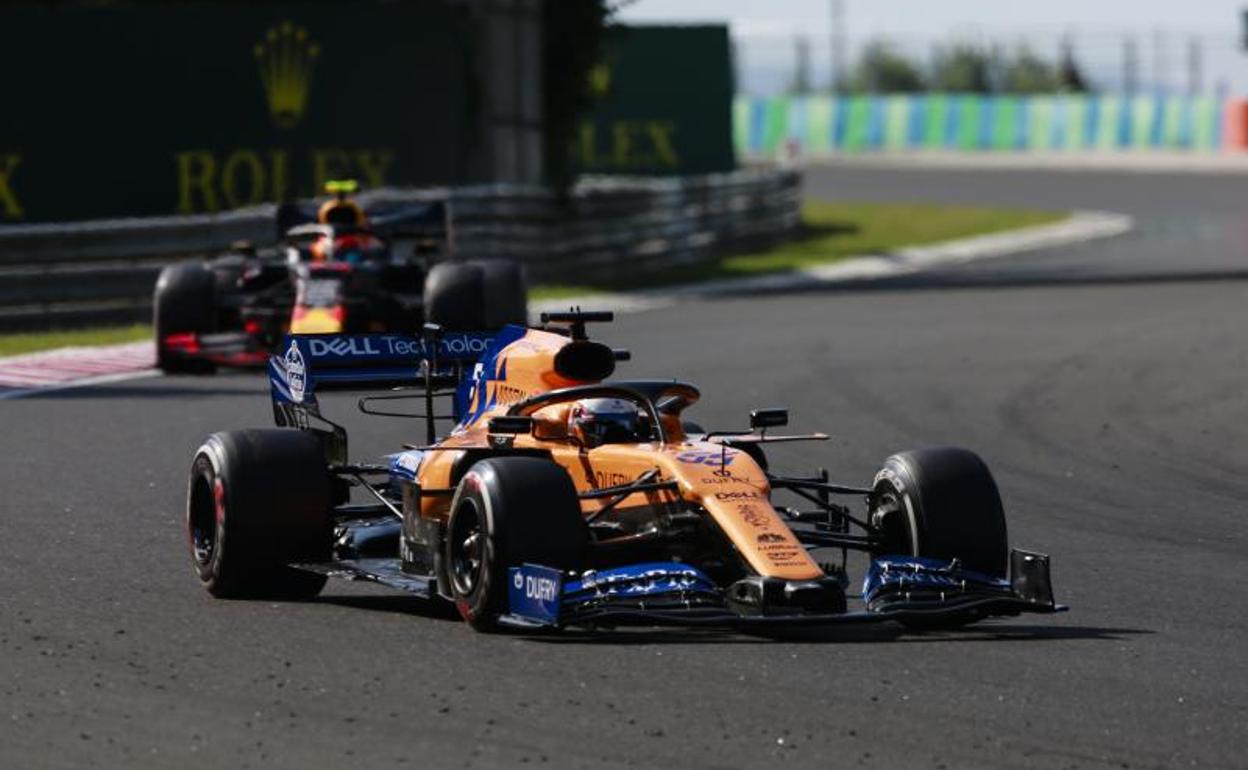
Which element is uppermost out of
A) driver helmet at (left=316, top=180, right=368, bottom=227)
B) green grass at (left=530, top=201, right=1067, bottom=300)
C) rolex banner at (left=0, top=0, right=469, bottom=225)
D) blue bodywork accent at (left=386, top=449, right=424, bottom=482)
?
A: rolex banner at (left=0, top=0, right=469, bottom=225)

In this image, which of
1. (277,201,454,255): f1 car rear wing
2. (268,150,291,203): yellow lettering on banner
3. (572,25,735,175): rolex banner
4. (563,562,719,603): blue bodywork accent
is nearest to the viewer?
(563,562,719,603): blue bodywork accent

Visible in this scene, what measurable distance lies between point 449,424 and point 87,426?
228 centimetres

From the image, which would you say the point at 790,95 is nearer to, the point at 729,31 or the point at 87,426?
the point at 729,31

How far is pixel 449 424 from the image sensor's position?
52.1 feet

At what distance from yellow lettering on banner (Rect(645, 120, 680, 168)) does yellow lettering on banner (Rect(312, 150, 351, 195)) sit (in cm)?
1376

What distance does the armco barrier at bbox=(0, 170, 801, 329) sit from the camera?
23469 millimetres

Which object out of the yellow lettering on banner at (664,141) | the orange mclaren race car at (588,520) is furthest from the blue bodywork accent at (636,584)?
the yellow lettering on banner at (664,141)

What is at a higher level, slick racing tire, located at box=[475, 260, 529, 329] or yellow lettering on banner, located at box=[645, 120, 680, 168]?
yellow lettering on banner, located at box=[645, 120, 680, 168]

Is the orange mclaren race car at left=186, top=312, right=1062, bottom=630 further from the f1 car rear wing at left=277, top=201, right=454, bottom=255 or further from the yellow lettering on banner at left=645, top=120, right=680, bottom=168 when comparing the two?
the yellow lettering on banner at left=645, top=120, right=680, bottom=168

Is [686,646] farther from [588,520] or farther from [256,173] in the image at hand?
[256,173]

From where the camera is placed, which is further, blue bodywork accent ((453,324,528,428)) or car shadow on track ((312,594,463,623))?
blue bodywork accent ((453,324,528,428))

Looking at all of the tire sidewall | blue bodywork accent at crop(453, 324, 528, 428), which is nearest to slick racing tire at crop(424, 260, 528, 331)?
blue bodywork accent at crop(453, 324, 528, 428)

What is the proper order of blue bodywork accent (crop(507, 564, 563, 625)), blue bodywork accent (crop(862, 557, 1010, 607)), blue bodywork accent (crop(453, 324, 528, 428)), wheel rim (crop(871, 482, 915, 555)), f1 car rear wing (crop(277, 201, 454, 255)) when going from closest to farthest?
blue bodywork accent (crop(507, 564, 563, 625))
blue bodywork accent (crop(862, 557, 1010, 607))
wheel rim (crop(871, 482, 915, 555))
blue bodywork accent (crop(453, 324, 528, 428))
f1 car rear wing (crop(277, 201, 454, 255))

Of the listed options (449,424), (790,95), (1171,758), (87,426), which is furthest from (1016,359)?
(790,95)
